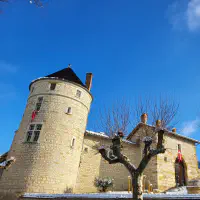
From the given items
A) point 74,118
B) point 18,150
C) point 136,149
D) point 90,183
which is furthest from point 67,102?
point 136,149

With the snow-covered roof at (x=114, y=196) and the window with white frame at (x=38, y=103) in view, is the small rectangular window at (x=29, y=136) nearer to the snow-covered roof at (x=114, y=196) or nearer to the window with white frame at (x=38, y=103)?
the window with white frame at (x=38, y=103)

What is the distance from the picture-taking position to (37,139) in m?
15.1

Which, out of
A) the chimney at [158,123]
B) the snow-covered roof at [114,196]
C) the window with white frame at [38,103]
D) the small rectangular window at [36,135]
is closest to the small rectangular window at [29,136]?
the small rectangular window at [36,135]

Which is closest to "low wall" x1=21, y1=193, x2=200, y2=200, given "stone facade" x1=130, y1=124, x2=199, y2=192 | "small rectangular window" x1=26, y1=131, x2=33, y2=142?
"small rectangular window" x1=26, y1=131, x2=33, y2=142

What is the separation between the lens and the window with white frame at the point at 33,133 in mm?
15221

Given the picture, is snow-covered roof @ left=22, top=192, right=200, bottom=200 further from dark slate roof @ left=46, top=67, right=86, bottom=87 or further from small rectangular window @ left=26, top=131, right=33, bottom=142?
dark slate roof @ left=46, top=67, right=86, bottom=87

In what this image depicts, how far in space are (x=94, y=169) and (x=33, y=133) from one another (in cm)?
603

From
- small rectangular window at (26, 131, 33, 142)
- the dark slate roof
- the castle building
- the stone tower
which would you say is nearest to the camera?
the stone tower

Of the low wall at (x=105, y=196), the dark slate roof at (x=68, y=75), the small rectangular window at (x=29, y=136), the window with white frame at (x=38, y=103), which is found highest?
the dark slate roof at (x=68, y=75)

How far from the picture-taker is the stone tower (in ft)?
45.9

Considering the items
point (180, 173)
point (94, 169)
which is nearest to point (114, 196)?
point (94, 169)

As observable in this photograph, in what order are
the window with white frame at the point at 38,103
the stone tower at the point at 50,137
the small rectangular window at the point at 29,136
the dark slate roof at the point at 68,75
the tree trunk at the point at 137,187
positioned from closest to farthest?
the tree trunk at the point at 137,187, the stone tower at the point at 50,137, the small rectangular window at the point at 29,136, the window with white frame at the point at 38,103, the dark slate roof at the point at 68,75

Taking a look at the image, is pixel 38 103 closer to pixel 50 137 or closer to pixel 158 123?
pixel 50 137

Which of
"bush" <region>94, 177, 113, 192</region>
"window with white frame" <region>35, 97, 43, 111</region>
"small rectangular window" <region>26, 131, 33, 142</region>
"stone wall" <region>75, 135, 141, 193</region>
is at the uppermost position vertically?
"window with white frame" <region>35, 97, 43, 111</region>
